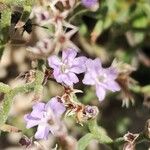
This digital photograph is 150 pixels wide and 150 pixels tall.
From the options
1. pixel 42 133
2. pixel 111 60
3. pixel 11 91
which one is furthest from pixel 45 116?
pixel 111 60

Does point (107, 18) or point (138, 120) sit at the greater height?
point (107, 18)

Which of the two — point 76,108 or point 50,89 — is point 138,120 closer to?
point 50,89

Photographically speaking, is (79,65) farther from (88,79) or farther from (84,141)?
(84,141)

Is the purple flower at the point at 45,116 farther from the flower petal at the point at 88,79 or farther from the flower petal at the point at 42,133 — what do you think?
the flower petal at the point at 88,79

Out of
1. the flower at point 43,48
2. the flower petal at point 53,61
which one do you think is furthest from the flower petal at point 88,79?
the flower at point 43,48

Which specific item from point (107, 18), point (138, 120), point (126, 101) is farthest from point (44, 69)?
point (138, 120)

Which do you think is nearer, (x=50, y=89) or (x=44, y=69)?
(x=44, y=69)

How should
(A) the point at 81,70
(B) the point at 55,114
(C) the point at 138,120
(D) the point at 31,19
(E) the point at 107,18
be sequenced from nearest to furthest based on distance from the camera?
(B) the point at 55,114, (A) the point at 81,70, (D) the point at 31,19, (E) the point at 107,18, (C) the point at 138,120
